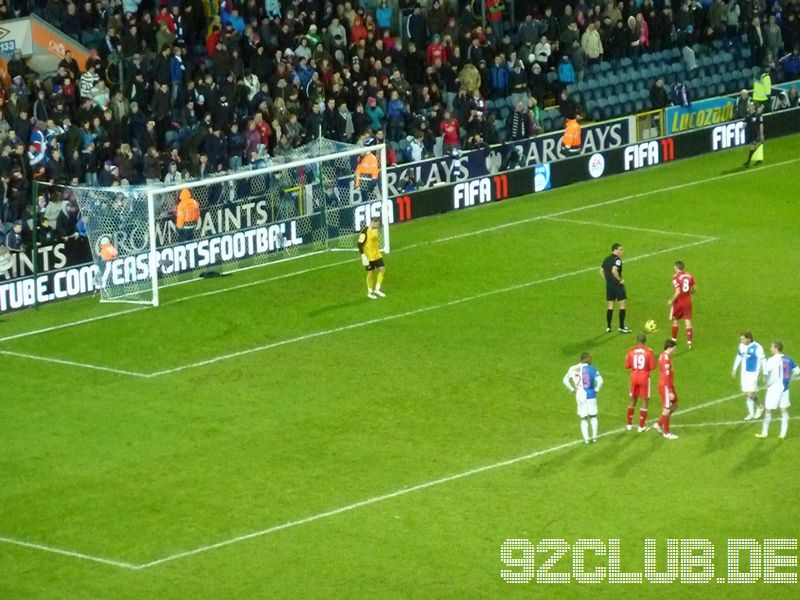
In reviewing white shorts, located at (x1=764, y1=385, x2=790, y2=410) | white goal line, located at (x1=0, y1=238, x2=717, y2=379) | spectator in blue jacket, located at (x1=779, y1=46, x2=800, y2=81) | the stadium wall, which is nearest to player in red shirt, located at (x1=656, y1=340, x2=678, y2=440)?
white shorts, located at (x1=764, y1=385, x2=790, y2=410)

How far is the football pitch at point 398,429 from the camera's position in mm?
24625

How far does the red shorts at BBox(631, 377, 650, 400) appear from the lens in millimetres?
28666

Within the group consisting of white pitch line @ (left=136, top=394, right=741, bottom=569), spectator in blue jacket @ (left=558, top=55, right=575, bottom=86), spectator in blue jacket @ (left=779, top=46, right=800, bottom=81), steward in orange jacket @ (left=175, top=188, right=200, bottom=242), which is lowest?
Answer: white pitch line @ (left=136, top=394, right=741, bottom=569)

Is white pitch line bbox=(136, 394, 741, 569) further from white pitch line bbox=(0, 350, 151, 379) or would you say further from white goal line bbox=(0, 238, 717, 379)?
white pitch line bbox=(0, 350, 151, 379)

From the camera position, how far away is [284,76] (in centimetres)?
4616

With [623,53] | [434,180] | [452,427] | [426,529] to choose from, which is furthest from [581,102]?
[426,529]

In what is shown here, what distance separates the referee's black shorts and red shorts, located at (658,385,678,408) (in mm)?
5795

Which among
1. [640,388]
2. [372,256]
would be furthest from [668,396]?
[372,256]

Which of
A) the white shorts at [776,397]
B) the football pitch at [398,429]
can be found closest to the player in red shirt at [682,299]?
the football pitch at [398,429]

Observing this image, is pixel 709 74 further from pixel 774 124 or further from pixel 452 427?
pixel 452 427

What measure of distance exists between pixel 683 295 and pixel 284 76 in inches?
632

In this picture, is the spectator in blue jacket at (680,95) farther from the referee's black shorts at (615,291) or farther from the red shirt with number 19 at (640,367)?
the red shirt with number 19 at (640,367)

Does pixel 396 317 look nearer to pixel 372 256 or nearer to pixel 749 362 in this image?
pixel 372 256

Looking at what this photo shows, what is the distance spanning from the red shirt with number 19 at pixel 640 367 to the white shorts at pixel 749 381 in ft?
5.29
